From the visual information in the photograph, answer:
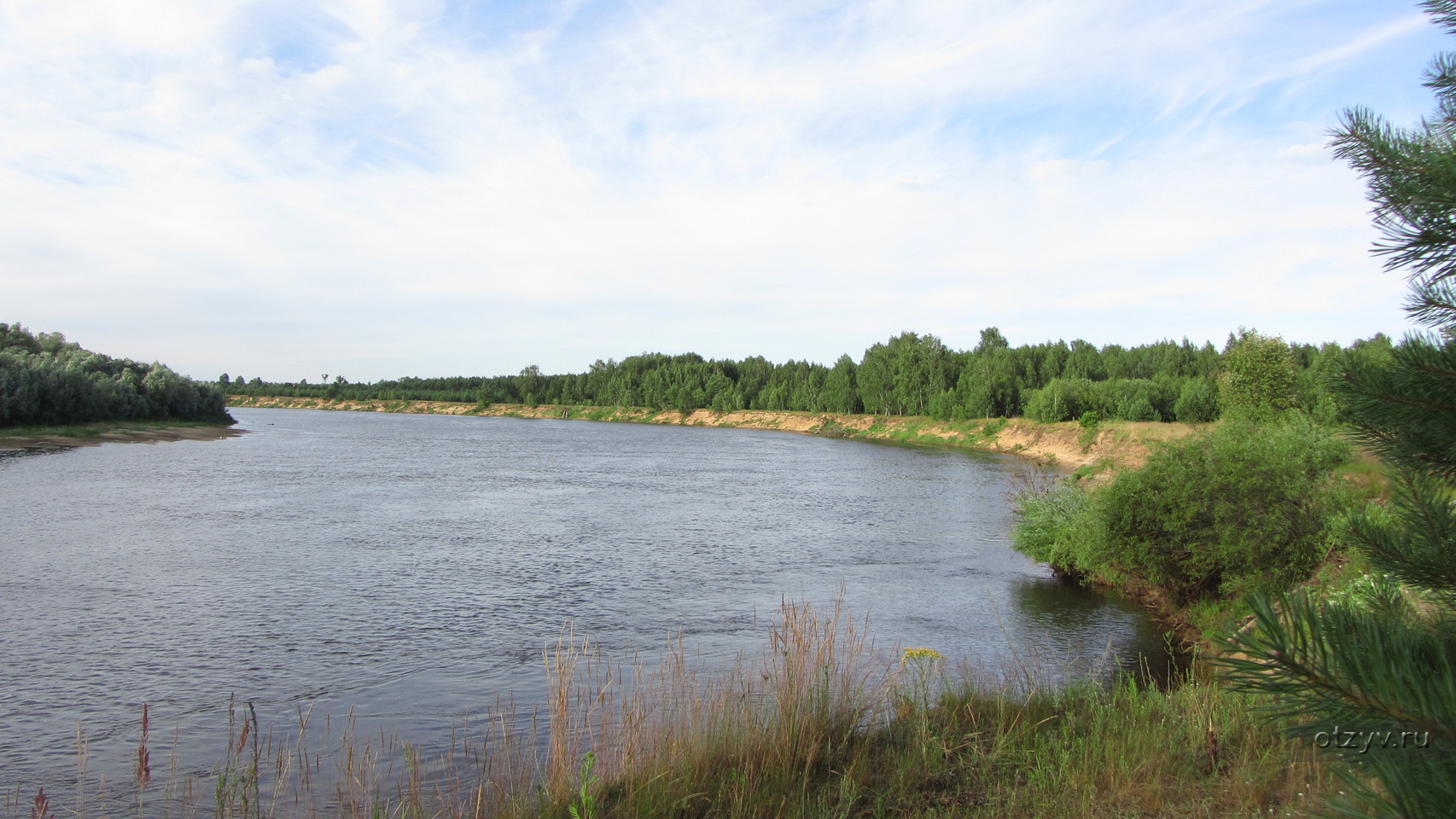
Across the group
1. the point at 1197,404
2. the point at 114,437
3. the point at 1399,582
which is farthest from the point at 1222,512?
the point at 114,437

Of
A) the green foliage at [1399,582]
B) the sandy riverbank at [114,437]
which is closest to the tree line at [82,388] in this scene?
the sandy riverbank at [114,437]

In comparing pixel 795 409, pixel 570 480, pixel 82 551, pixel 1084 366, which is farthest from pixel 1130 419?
pixel 82 551

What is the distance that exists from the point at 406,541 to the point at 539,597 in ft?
28.8

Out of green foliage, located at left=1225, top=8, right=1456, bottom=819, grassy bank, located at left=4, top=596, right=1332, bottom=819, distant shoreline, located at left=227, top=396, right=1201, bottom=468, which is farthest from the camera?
distant shoreline, located at left=227, top=396, right=1201, bottom=468

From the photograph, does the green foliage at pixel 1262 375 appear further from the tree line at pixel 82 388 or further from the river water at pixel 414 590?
the tree line at pixel 82 388

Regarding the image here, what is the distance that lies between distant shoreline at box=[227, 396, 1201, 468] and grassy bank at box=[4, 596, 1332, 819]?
1240 centimetres

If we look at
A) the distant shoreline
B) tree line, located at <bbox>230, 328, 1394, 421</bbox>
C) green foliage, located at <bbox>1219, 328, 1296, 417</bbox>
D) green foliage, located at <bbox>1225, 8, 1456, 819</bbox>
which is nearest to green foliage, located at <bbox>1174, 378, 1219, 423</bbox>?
tree line, located at <bbox>230, 328, 1394, 421</bbox>

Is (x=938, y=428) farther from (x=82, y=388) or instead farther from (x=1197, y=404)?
(x=82, y=388)

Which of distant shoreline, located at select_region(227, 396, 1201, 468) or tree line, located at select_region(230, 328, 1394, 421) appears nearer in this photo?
tree line, located at select_region(230, 328, 1394, 421)

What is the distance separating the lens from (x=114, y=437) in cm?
6450

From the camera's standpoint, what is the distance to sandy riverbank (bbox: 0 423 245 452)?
175ft

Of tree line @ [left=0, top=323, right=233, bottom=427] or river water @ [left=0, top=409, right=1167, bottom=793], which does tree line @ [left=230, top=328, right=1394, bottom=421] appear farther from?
tree line @ [left=0, top=323, right=233, bottom=427]

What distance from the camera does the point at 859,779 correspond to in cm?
771

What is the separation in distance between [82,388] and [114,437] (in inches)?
165
